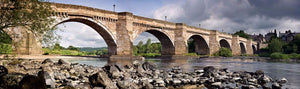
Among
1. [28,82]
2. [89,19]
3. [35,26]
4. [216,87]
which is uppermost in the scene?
[89,19]

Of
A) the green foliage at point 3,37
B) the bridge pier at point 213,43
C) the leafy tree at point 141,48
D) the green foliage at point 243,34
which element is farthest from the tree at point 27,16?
the green foliage at point 243,34

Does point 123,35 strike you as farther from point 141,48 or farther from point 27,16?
point 141,48

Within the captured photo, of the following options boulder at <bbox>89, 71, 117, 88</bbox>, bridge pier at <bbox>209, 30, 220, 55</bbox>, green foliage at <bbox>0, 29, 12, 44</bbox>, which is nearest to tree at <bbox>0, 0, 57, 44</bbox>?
green foliage at <bbox>0, 29, 12, 44</bbox>

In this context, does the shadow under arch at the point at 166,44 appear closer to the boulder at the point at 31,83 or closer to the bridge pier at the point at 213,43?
the bridge pier at the point at 213,43

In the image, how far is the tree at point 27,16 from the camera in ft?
37.4

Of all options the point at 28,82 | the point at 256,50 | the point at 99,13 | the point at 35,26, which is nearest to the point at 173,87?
the point at 28,82

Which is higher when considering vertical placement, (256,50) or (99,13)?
(99,13)

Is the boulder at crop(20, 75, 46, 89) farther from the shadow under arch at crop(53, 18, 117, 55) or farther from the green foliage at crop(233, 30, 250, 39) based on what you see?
the green foliage at crop(233, 30, 250, 39)

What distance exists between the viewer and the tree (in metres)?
11.4

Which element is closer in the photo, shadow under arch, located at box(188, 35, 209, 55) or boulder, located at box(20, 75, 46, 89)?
boulder, located at box(20, 75, 46, 89)

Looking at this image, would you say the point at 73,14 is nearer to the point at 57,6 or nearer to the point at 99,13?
the point at 57,6

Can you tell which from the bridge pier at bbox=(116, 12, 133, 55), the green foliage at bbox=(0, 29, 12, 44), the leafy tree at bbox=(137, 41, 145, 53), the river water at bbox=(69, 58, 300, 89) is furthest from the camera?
the leafy tree at bbox=(137, 41, 145, 53)

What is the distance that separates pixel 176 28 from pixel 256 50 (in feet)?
281

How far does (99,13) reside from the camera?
35.3m
